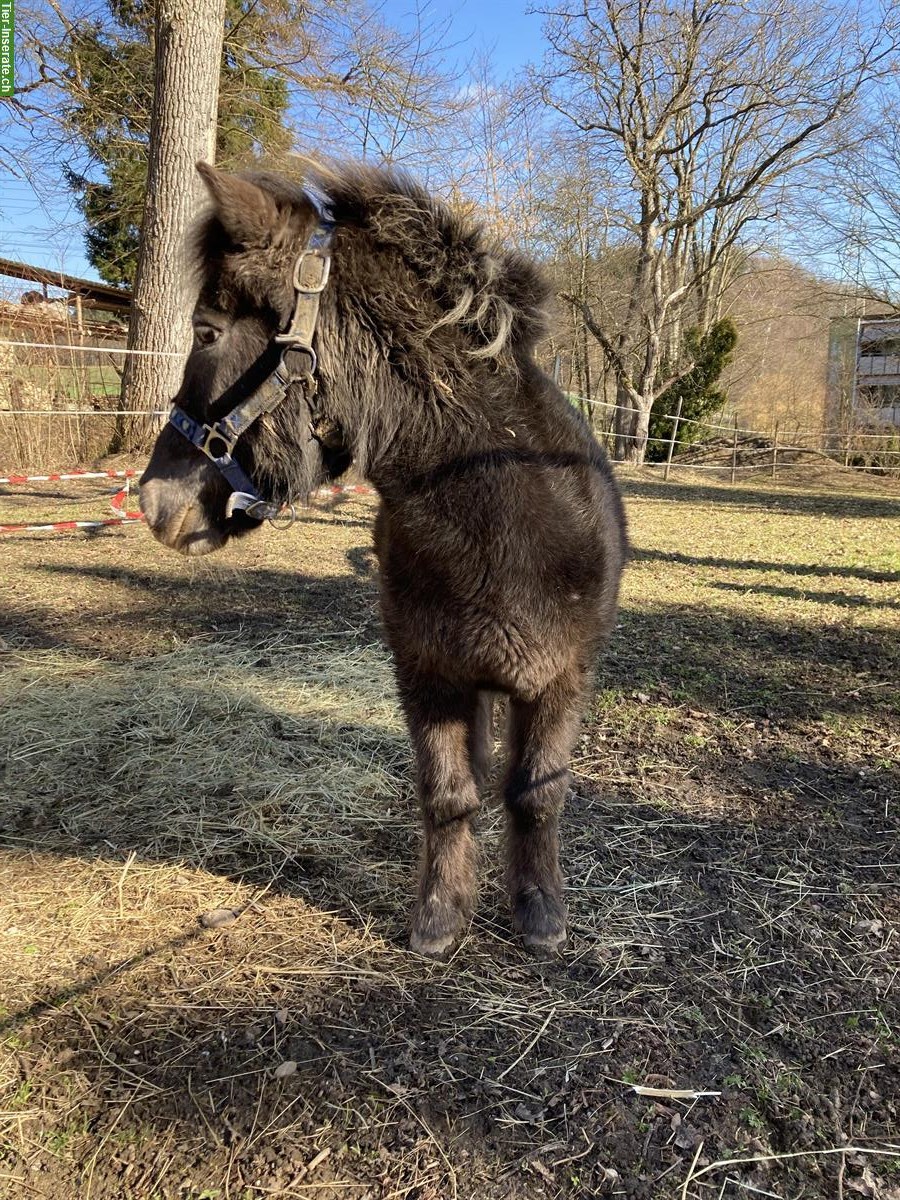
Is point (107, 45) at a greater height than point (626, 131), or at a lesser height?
lesser

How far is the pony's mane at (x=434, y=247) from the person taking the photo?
6.20 feet

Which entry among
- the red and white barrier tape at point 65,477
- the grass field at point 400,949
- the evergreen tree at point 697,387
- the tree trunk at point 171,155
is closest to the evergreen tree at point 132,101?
the tree trunk at point 171,155

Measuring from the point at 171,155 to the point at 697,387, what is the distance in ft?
65.2

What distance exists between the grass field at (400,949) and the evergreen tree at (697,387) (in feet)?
70.0

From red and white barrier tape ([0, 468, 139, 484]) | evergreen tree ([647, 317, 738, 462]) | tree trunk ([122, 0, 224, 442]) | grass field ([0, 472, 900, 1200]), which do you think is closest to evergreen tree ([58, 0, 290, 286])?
tree trunk ([122, 0, 224, 442])

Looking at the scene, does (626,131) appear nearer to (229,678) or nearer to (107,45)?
(107,45)

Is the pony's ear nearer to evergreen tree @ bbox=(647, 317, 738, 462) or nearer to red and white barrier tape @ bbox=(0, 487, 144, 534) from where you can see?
red and white barrier tape @ bbox=(0, 487, 144, 534)

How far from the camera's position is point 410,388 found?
75.3 inches

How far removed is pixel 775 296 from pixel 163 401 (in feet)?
96.1

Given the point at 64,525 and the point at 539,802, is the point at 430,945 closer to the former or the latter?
the point at 539,802

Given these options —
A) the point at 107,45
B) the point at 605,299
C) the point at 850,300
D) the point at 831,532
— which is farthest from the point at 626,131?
the point at 831,532

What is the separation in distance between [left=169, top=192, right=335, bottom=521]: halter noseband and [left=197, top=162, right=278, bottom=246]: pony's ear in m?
0.11

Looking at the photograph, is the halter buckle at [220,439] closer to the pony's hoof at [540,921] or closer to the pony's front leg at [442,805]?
the pony's front leg at [442,805]

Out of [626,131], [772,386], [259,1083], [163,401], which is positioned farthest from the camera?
[772,386]
